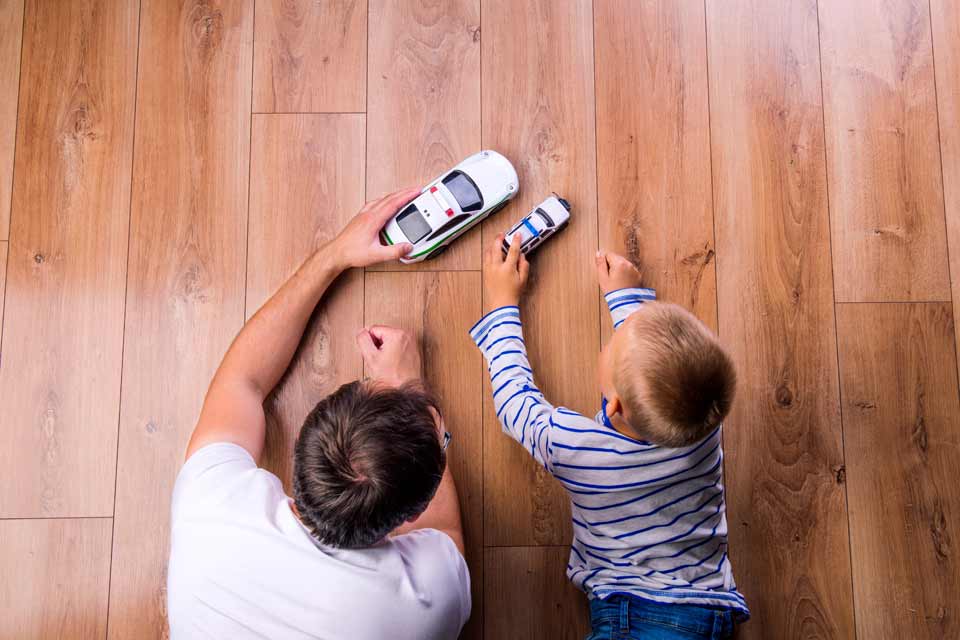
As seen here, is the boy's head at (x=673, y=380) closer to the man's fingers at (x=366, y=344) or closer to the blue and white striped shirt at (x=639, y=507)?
the blue and white striped shirt at (x=639, y=507)

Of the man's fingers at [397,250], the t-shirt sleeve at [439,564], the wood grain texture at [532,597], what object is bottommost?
the wood grain texture at [532,597]

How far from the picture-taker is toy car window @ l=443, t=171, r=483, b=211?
1041 mm

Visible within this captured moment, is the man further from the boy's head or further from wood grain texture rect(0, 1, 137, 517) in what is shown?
wood grain texture rect(0, 1, 137, 517)

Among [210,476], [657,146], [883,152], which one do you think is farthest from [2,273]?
[883,152]

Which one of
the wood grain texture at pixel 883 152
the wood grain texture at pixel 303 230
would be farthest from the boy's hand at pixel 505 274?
the wood grain texture at pixel 883 152

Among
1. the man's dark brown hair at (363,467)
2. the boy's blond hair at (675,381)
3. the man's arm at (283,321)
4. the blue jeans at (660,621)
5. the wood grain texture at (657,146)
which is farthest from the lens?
the wood grain texture at (657,146)

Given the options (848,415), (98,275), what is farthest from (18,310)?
(848,415)

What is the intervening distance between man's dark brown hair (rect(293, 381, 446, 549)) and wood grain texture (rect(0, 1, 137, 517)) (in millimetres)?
617

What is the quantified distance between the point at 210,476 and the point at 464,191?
0.59 metres

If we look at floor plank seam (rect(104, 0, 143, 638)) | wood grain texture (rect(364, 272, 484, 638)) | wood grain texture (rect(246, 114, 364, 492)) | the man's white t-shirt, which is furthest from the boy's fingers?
floor plank seam (rect(104, 0, 143, 638))

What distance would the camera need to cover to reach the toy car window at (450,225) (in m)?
1.05

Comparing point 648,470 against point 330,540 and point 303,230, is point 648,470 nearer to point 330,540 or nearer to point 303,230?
point 330,540

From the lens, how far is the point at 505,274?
3.43 feet

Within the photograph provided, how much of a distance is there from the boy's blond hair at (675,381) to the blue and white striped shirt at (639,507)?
0.24 feet
